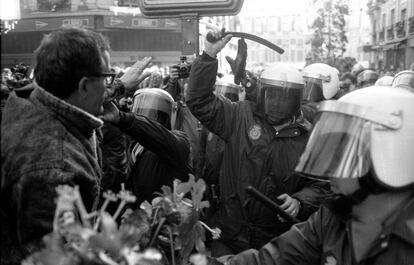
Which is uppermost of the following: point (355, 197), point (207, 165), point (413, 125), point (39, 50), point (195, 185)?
point (39, 50)

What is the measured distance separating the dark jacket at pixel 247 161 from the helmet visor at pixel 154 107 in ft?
1.77

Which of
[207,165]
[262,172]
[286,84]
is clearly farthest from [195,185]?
[207,165]

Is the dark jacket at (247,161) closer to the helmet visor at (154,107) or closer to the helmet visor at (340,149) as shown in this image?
the helmet visor at (154,107)

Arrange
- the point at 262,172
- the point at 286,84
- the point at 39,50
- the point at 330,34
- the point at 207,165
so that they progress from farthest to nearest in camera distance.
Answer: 1. the point at 330,34
2. the point at 207,165
3. the point at 286,84
4. the point at 262,172
5. the point at 39,50

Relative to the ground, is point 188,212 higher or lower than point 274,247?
higher

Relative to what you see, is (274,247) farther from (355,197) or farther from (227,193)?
(227,193)

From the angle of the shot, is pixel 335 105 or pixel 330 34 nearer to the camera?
pixel 335 105

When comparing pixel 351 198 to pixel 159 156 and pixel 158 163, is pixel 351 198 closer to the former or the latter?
pixel 159 156

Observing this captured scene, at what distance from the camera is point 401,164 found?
183cm

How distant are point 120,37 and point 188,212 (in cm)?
2661

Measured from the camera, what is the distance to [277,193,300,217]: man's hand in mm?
2914

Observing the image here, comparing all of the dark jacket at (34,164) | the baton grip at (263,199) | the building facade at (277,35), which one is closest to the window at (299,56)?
the building facade at (277,35)

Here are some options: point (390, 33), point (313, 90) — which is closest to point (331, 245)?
point (313, 90)

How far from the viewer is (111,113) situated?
Answer: 2.64 metres
